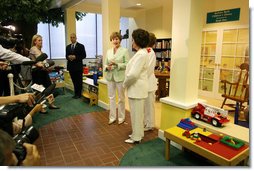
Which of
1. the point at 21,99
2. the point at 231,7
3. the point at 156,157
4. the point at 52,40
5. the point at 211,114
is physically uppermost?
the point at 231,7

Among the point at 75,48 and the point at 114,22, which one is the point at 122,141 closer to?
the point at 114,22

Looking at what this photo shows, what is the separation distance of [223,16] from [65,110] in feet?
13.2

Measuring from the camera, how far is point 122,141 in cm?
260

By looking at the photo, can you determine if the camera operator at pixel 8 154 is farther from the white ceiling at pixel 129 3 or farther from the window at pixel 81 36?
the window at pixel 81 36

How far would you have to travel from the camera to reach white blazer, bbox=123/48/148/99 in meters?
2.27

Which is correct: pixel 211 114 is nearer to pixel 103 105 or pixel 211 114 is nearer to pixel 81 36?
pixel 103 105

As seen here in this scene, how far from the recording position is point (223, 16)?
4.55 meters

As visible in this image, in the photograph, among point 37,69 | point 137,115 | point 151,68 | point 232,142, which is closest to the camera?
point 232,142

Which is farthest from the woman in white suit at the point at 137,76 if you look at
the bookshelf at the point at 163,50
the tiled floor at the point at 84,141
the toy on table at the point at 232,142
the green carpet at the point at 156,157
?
the bookshelf at the point at 163,50

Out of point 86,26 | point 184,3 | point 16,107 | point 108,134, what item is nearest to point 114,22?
point 184,3

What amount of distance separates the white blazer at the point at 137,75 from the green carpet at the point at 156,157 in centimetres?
64

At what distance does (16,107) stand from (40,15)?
4.46 meters

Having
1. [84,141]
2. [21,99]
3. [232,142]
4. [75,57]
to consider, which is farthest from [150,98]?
[75,57]

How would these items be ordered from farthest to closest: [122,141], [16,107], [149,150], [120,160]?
[122,141] < [149,150] < [120,160] < [16,107]
